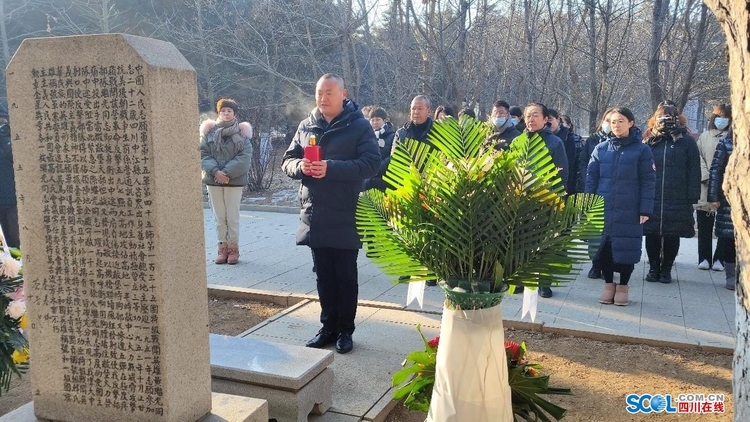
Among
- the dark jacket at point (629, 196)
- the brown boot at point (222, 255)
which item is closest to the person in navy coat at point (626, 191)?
the dark jacket at point (629, 196)

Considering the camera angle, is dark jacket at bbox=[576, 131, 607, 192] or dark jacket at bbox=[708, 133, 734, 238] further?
dark jacket at bbox=[576, 131, 607, 192]

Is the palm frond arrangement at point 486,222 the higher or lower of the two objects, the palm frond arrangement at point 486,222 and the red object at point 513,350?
the higher

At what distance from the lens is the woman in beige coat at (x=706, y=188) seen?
23.1 ft

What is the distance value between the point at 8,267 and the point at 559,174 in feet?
15.7

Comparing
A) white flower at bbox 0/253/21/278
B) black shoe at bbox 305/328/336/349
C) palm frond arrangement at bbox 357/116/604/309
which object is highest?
palm frond arrangement at bbox 357/116/604/309

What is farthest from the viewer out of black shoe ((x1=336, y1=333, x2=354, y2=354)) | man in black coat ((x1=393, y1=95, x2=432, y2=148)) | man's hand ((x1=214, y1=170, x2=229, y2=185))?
man's hand ((x1=214, y1=170, x2=229, y2=185))

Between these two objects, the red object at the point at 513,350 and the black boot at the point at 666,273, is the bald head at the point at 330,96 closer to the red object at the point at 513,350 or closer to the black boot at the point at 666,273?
the red object at the point at 513,350

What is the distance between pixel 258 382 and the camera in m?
3.36

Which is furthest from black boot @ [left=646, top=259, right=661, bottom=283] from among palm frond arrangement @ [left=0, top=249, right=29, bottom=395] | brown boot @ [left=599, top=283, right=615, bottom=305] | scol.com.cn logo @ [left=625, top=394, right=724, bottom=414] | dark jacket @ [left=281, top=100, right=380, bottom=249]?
palm frond arrangement @ [left=0, top=249, right=29, bottom=395]

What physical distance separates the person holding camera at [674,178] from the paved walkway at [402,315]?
2.08 feet

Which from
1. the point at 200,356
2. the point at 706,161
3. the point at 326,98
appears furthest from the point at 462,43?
the point at 200,356

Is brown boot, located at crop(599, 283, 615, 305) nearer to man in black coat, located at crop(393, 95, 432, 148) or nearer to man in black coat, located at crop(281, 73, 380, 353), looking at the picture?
man in black coat, located at crop(393, 95, 432, 148)

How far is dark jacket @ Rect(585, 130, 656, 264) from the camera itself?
18.7 feet

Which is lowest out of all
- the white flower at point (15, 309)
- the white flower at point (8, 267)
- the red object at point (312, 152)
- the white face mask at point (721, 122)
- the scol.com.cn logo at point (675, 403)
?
the scol.com.cn logo at point (675, 403)
